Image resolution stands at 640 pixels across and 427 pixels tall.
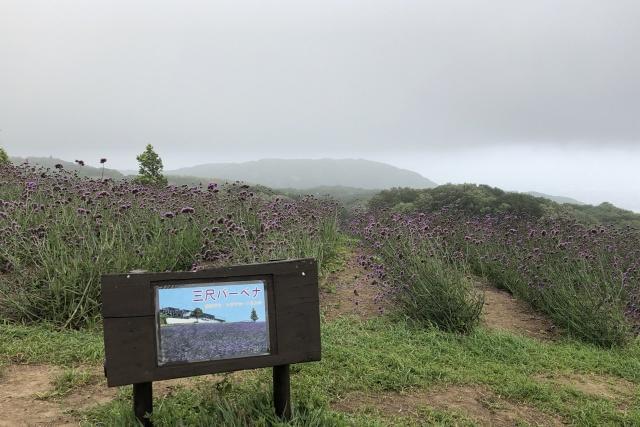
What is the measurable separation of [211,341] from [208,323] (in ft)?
0.35

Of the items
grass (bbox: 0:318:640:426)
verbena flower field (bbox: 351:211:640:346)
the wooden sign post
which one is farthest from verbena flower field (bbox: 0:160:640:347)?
the wooden sign post

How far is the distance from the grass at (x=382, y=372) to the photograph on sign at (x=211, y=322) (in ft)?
1.39

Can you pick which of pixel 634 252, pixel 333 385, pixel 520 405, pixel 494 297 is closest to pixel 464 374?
pixel 520 405

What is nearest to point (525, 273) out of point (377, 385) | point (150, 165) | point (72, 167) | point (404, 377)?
point (404, 377)

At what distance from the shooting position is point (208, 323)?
273 centimetres

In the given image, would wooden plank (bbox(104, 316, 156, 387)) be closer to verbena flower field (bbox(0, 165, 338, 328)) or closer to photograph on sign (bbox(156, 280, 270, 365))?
photograph on sign (bbox(156, 280, 270, 365))

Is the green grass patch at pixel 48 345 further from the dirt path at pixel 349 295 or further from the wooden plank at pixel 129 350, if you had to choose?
the dirt path at pixel 349 295

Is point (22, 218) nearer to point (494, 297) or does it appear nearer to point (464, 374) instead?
point (464, 374)

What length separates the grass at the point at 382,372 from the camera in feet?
10.2

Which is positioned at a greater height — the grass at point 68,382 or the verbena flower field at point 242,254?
the verbena flower field at point 242,254

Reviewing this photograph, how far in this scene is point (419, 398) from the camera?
3715mm

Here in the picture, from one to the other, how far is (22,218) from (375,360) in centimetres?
517

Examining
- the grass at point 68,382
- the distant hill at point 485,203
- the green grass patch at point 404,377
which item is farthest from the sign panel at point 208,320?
the distant hill at point 485,203

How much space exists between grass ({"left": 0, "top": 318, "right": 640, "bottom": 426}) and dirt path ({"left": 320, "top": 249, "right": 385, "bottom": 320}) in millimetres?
574
